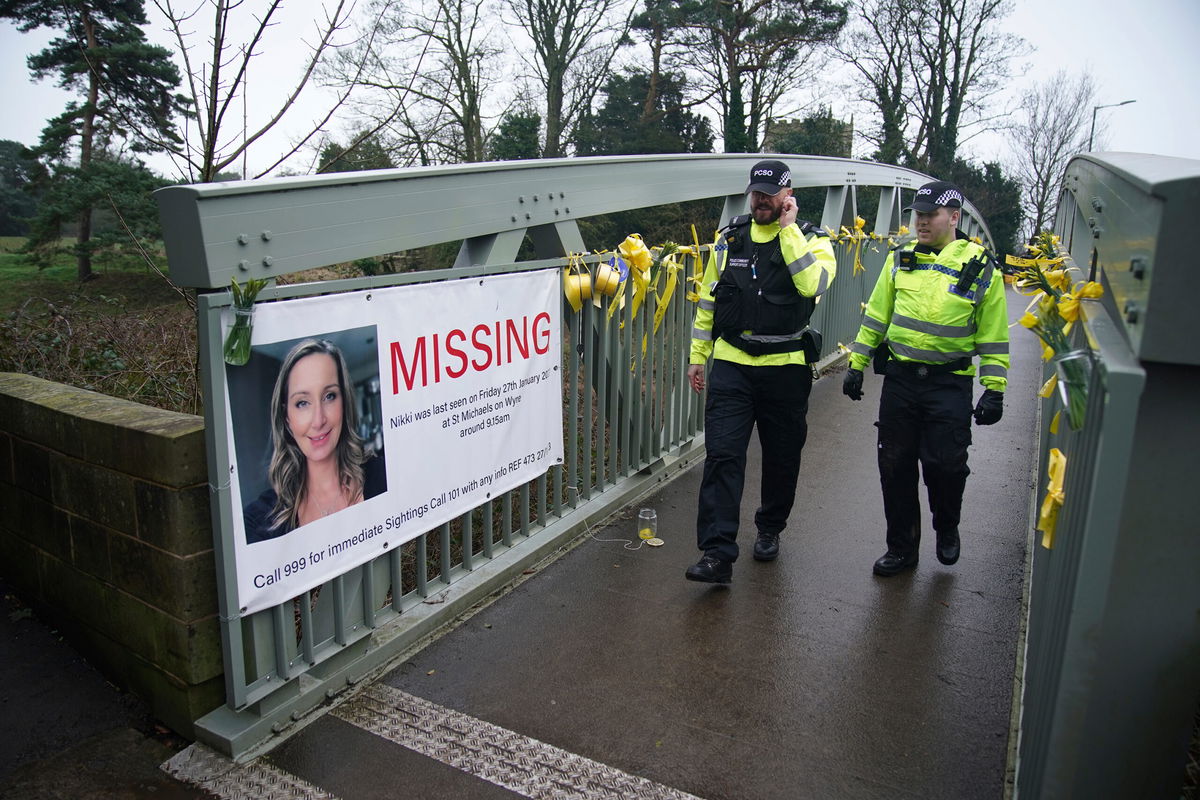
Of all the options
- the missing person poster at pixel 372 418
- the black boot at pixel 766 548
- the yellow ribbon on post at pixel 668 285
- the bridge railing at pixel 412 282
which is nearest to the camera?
the bridge railing at pixel 412 282

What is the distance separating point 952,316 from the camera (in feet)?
14.0

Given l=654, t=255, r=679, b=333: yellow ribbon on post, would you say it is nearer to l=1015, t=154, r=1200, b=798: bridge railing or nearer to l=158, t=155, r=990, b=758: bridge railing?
l=158, t=155, r=990, b=758: bridge railing

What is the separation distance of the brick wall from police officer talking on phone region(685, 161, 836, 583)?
87.5 inches

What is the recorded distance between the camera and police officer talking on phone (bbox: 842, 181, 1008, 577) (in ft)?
14.1

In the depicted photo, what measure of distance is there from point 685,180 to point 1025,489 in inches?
118

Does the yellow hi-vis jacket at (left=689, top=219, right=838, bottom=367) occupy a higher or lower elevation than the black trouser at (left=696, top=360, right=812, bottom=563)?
higher

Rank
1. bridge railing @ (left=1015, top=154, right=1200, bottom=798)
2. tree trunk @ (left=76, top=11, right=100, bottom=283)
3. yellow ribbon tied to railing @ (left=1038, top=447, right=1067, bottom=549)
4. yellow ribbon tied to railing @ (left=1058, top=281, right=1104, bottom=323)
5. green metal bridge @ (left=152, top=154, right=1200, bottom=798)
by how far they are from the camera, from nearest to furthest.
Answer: bridge railing @ (left=1015, top=154, right=1200, bottom=798) < green metal bridge @ (left=152, top=154, right=1200, bottom=798) < yellow ribbon tied to railing @ (left=1038, top=447, right=1067, bottom=549) < yellow ribbon tied to railing @ (left=1058, top=281, right=1104, bottom=323) < tree trunk @ (left=76, top=11, right=100, bottom=283)

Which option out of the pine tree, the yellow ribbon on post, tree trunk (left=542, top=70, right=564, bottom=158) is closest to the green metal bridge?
the yellow ribbon on post

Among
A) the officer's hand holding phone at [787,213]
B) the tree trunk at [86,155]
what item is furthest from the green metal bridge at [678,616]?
the tree trunk at [86,155]

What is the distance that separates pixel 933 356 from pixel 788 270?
794 millimetres

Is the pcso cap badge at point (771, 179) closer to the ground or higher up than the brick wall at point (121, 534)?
higher up

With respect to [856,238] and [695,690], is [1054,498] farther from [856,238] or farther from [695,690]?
[856,238]

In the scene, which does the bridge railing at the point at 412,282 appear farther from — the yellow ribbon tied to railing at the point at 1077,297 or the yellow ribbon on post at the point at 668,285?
the yellow ribbon tied to railing at the point at 1077,297

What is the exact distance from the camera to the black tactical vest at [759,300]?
4.36 meters
